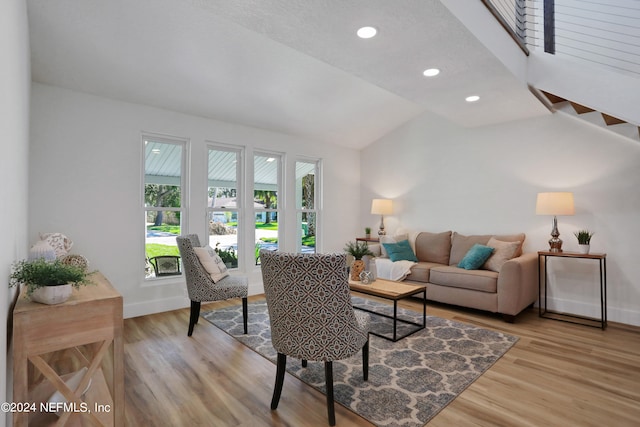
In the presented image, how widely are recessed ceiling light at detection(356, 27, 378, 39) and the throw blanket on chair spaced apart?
3025 mm

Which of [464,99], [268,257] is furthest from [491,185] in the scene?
[268,257]

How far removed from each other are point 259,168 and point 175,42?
2233 mm

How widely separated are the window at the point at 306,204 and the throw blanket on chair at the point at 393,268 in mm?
1376

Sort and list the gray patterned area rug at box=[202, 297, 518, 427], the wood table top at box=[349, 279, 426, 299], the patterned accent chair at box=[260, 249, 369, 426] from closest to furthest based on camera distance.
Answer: the patterned accent chair at box=[260, 249, 369, 426] < the gray patterned area rug at box=[202, 297, 518, 427] < the wood table top at box=[349, 279, 426, 299]

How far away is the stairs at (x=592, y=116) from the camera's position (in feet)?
11.5

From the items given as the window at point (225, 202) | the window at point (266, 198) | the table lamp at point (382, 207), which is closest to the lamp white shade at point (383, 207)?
the table lamp at point (382, 207)

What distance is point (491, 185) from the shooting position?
468 centimetres

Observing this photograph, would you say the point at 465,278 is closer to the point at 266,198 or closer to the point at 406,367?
the point at 406,367

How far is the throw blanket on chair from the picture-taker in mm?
4508

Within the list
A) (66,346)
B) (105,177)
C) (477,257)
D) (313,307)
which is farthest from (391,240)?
(66,346)

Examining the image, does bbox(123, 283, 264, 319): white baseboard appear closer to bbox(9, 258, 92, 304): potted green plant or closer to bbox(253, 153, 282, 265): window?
bbox(253, 153, 282, 265): window

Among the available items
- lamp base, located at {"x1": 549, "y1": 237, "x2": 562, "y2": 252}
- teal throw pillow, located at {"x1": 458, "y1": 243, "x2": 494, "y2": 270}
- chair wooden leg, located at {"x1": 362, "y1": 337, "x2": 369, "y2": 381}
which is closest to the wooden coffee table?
chair wooden leg, located at {"x1": 362, "y1": 337, "x2": 369, "y2": 381}

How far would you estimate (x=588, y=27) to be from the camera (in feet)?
10.7

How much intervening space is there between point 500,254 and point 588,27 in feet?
8.29
